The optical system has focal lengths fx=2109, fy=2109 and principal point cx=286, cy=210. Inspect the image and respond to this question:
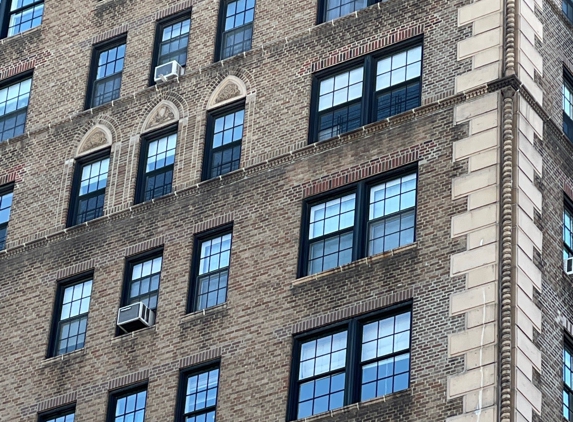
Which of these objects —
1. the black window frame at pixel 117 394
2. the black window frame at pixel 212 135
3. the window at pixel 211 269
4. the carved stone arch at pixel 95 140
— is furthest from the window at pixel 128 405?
the carved stone arch at pixel 95 140

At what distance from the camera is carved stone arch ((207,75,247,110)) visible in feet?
164

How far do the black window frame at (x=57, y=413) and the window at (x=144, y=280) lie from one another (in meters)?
2.77

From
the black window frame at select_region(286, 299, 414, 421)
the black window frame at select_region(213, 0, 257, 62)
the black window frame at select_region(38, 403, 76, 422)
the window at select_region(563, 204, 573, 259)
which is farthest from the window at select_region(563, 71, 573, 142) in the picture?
the black window frame at select_region(38, 403, 76, 422)

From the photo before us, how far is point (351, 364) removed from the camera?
43719 mm

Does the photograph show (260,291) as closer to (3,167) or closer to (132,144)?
(132,144)

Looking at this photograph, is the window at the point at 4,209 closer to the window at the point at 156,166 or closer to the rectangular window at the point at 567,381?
the window at the point at 156,166

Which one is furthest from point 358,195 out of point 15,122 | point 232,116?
point 15,122

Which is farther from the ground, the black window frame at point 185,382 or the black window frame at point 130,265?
the black window frame at point 130,265

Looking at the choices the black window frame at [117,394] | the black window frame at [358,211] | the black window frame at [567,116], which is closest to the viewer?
the black window frame at [358,211]

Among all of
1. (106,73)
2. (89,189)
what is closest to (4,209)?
(89,189)

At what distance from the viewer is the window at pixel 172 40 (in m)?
52.2

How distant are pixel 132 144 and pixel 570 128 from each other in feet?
35.0

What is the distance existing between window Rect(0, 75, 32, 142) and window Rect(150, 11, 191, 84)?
4055 millimetres

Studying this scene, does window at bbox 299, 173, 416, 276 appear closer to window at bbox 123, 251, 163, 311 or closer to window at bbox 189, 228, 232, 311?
window at bbox 189, 228, 232, 311
